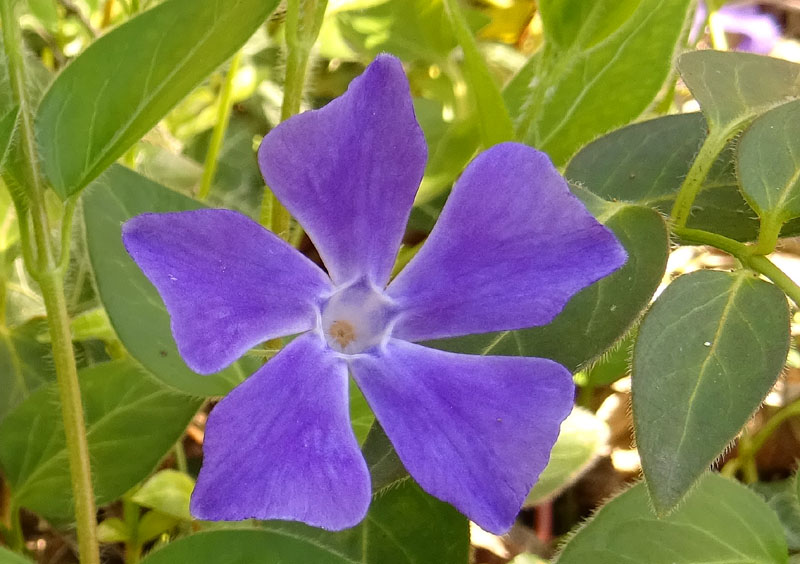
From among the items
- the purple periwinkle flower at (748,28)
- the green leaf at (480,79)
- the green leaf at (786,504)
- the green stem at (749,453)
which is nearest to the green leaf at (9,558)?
the green leaf at (480,79)

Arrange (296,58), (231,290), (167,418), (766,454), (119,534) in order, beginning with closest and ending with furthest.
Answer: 1. (231,290)
2. (296,58)
3. (167,418)
4. (119,534)
5. (766,454)

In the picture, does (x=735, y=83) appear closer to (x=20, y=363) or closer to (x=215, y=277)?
(x=215, y=277)

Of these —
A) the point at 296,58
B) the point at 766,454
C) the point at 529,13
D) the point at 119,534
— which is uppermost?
the point at 296,58

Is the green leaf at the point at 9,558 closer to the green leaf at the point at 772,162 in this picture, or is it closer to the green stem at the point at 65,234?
the green stem at the point at 65,234

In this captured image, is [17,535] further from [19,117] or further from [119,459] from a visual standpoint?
[19,117]

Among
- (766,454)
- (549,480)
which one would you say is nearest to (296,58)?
(549,480)

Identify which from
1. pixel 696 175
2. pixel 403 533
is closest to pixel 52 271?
pixel 403 533

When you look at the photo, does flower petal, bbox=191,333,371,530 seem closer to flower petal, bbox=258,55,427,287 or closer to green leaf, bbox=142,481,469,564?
flower petal, bbox=258,55,427,287
